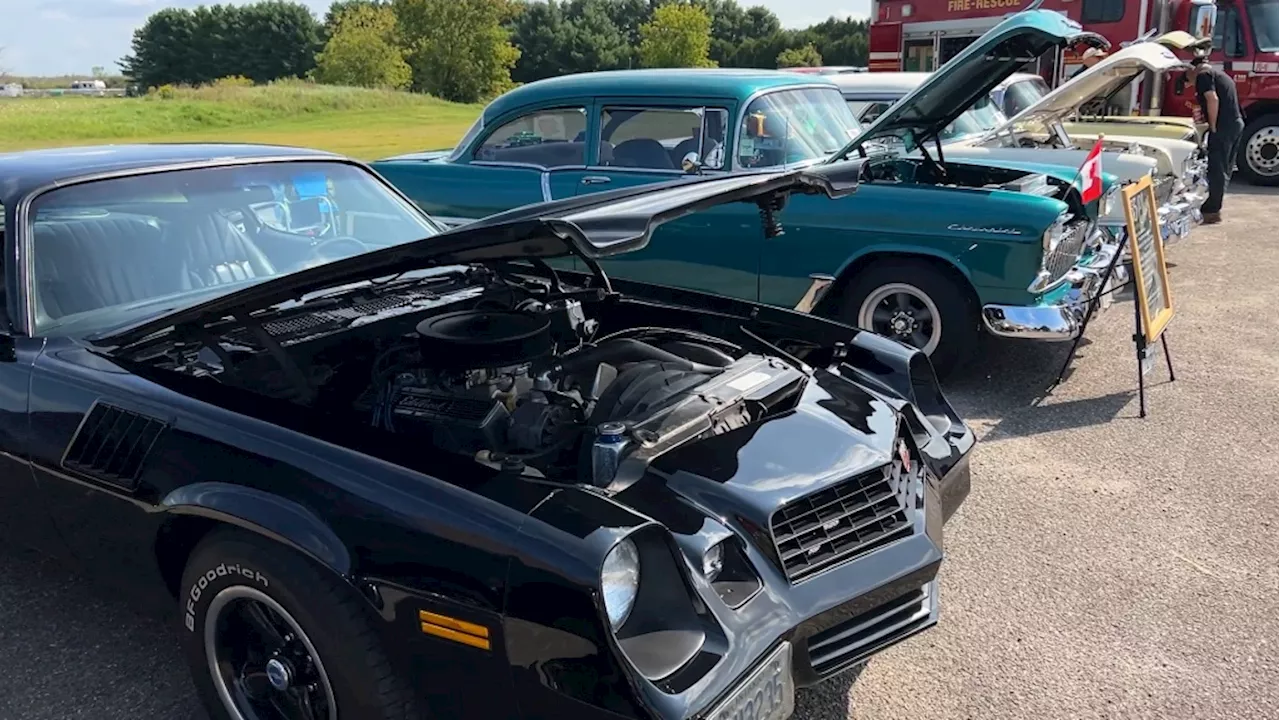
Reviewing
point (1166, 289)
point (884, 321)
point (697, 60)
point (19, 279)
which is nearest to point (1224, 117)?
point (1166, 289)

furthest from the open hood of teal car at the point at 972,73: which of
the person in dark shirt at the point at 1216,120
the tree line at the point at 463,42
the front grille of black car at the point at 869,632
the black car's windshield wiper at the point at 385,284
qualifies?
the tree line at the point at 463,42

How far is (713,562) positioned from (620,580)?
283 millimetres

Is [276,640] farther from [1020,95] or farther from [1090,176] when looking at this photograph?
[1020,95]

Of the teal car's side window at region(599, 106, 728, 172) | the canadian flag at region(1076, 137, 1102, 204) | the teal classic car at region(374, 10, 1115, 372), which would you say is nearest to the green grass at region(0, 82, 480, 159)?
the teal classic car at region(374, 10, 1115, 372)

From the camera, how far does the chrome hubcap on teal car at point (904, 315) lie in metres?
5.25

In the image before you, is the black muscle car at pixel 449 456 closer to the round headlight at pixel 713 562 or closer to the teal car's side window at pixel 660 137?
the round headlight at pixel 713 562

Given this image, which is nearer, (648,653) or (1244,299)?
(648,653)

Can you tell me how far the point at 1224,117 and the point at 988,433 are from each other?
7432 millimetres

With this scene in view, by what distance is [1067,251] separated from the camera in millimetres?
5258

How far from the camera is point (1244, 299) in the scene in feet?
23.4

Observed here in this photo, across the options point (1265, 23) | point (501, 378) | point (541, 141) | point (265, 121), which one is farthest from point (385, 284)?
point (265, 121)

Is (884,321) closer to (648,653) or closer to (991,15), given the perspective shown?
(648,653)

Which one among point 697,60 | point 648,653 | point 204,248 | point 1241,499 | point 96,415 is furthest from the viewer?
point 697,60

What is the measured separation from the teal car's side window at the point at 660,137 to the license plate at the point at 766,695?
13.4 ft
